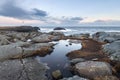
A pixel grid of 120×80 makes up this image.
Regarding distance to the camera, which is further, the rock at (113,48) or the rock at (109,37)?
the rock at (109,37)

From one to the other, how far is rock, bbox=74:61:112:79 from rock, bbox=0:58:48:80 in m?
3.65

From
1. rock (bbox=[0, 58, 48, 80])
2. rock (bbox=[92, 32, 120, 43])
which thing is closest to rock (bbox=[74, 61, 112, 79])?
rock (bbox=[0, 58, 48, 80])

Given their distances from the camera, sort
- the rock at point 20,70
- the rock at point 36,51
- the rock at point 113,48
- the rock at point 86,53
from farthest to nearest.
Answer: the rock at point 36,51
the rock at point 86,53
the rock at point 113,48
the rock at point 20,70

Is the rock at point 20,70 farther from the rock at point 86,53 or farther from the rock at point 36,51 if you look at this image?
the rock at point 86,53

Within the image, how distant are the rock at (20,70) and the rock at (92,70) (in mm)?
3655

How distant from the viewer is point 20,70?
18.0m

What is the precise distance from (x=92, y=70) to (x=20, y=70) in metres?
7.24

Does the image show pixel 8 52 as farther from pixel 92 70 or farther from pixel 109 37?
pixel 109 37

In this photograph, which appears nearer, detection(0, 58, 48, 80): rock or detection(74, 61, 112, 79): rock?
detection(0, 58, 48, 80): rock

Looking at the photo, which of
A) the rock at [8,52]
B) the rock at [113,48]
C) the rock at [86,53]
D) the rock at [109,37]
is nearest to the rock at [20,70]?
the rock at [8,52]

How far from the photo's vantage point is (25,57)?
24.0 meters

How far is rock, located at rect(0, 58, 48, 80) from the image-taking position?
53.2 ft

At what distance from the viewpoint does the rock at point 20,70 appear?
53.2ft

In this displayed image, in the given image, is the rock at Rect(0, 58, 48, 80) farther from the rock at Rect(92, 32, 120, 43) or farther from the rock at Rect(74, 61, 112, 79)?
the rock at Rect(92, 32, 120, 43)
